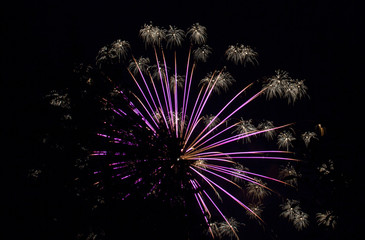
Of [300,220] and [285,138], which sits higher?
[285,138]

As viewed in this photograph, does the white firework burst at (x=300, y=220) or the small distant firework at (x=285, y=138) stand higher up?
the small distant firework at (x=285, y=138)

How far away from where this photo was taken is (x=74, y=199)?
6.18m

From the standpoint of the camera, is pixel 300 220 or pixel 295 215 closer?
pixel 300 220

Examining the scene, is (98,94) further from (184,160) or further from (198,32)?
(198,32)

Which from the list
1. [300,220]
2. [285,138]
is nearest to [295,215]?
[300,220]

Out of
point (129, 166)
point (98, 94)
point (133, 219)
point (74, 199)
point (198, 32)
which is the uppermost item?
point (198, 32)

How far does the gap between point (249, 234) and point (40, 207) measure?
60.0 feet

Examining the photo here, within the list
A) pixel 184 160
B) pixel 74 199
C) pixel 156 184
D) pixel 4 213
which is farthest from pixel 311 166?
pixel 4 213

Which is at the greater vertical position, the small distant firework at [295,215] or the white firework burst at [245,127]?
the white firework burst at [245,127]

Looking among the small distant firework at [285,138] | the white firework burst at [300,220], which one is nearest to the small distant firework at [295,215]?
the white firework burst at [300,220]

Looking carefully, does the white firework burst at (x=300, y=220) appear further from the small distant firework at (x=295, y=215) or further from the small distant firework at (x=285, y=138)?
the small distant firework at (x=285, y=138)

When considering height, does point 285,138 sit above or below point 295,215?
above

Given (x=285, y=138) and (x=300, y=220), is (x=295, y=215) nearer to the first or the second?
(x=300, y=220)

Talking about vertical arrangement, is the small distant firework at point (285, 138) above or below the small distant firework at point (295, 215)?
above
